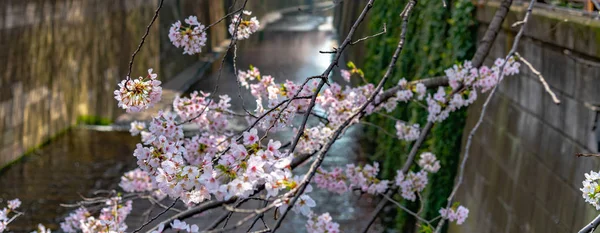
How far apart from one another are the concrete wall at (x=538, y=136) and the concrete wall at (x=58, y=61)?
5.30m

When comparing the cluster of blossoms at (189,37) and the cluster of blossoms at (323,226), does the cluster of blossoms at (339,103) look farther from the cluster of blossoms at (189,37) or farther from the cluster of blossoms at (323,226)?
the cluster of blossoms at (189,37)

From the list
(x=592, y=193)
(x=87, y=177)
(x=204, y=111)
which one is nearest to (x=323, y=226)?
(x=204, y=111)

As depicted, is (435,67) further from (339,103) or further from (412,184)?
(339,103)

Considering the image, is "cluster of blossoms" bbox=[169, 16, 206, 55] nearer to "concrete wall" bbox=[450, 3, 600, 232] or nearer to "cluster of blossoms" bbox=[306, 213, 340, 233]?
"cluster of blossoms" bbox=[306, 213, 340, 233]

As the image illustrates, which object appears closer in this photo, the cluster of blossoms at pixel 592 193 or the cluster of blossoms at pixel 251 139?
the cluster of blossoms at pixel 251 139

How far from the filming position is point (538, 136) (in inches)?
182

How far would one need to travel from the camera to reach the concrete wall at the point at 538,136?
3.86 m

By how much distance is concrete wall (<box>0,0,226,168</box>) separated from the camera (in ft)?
30.7

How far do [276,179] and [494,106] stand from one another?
12.9 feet

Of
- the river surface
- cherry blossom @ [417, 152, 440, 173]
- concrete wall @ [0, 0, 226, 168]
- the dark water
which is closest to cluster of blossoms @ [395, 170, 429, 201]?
cherry blossom @ [417, 152, 440, 173]

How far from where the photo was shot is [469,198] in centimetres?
621

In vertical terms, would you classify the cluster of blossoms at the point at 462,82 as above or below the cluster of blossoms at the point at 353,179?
above

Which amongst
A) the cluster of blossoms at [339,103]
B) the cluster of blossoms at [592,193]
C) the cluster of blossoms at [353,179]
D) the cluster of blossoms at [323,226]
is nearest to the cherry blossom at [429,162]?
the cluster of blossoms at [353,179]

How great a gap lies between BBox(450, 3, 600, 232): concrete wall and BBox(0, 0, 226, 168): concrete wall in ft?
17.4
